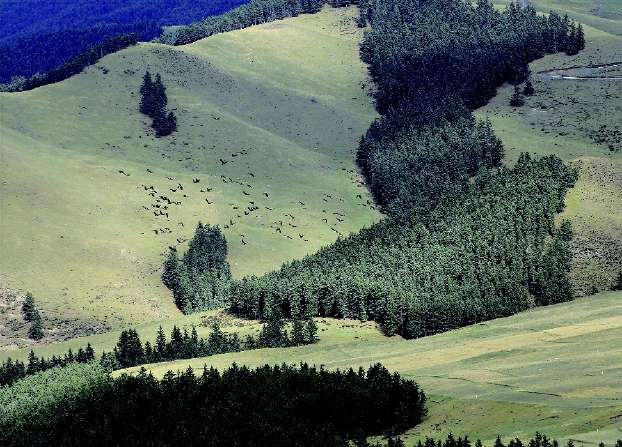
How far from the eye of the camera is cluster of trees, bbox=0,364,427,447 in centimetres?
11756

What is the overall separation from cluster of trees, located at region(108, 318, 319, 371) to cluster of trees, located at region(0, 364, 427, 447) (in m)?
19.3

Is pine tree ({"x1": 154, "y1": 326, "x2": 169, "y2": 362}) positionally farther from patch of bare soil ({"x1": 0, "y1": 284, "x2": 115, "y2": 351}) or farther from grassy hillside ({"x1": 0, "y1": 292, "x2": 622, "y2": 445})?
patch of bare soil ({"x1": 0, "y1": 284, "x2": 115, "y2": 351})

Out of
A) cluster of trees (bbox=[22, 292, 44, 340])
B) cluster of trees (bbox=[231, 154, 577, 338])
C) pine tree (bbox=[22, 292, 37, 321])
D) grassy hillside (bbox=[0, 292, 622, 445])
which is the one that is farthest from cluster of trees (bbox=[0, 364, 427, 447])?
pine tree (bbox=[22, 292, 37, 321])

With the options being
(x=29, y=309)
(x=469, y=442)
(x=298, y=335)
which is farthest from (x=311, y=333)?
(x=469, y=442)

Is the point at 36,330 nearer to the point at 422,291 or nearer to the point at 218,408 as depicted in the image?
the point at 422,291

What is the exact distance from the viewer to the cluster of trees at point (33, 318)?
192m

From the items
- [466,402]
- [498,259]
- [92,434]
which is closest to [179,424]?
[92,434]

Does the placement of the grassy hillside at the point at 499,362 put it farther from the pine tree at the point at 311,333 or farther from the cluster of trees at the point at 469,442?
the cluster of trees at the point at 469,442

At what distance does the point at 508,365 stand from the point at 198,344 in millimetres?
57738

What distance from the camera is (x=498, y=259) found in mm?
199375

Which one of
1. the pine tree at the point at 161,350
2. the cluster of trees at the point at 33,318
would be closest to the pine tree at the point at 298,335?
the pine tree at the point at 161,350

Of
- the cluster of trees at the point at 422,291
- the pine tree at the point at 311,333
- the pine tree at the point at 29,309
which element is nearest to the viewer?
the pine tree at the point at 311,333

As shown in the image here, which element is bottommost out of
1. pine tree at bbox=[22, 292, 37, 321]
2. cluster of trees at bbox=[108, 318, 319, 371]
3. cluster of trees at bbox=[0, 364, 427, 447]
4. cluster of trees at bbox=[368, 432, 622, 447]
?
pine tree at bbox=[22, 292, 37, 321]

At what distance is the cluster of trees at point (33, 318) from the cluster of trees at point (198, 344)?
78.4ft
